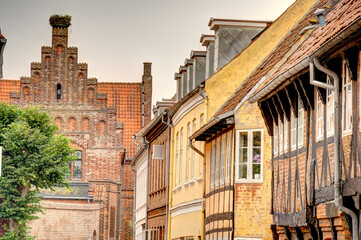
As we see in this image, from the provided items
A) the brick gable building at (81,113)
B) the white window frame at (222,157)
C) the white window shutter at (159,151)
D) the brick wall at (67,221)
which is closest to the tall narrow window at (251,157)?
the white window frame at (222,157)

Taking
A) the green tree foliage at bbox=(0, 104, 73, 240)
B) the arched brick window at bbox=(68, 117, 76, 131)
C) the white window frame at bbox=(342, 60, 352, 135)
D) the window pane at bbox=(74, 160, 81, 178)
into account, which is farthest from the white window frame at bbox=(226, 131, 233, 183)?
the arched brick window at bbox=(68, 117, 76, 131)

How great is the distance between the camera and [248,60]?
24.8 meters

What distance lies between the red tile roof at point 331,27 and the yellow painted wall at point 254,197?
3031 millimetres

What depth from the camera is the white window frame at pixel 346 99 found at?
13.4m

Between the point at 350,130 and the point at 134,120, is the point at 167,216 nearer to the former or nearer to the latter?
the point at 350,130

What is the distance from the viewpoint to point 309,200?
1566 centimetres

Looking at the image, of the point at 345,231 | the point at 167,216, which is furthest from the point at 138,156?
the point at 345,231

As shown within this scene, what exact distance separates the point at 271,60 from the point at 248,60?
239cm

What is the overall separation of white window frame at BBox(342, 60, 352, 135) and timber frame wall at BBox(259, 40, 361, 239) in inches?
1.7

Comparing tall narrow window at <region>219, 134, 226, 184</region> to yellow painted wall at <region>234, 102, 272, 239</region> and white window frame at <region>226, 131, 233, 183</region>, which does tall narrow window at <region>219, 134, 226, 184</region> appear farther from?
yellow painted wall at <region>234, 102, 272, 239</region>

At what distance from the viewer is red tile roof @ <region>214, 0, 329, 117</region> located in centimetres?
2117

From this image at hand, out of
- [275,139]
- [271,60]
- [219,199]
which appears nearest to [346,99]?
[275,139]

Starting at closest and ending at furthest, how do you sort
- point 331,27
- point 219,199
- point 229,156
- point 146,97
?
point 331,27
point 229,156
point 219,199
point 146,97

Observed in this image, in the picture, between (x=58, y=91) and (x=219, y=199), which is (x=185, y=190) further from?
(x=58, y=91)
